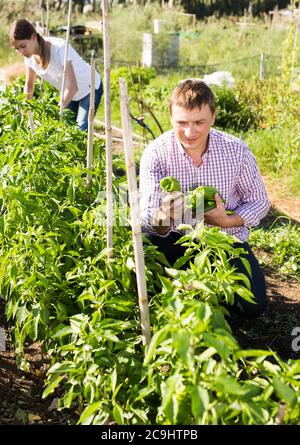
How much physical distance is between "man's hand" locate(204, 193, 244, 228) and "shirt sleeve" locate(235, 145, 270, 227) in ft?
0.19

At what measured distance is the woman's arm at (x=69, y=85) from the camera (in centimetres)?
405

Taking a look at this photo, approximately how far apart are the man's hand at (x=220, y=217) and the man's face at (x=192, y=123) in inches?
10.9

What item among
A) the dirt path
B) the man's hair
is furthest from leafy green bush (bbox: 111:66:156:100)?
the man's hair

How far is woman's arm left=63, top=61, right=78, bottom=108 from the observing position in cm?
405

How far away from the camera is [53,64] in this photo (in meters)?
4.25

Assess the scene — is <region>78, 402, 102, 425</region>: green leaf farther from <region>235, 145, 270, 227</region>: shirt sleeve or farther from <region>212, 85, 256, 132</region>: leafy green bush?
<region>212, 85, 256, 132</region>: leafy green bush

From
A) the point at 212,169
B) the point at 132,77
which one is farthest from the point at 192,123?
the point at 132,77

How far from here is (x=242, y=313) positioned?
279 cm

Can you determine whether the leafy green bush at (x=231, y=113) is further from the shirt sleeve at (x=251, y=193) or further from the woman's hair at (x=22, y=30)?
the shirt sleeve at (x=251, y=193)

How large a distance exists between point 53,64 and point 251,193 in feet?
7.10

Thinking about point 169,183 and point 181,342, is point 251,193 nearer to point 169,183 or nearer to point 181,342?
point 169,183

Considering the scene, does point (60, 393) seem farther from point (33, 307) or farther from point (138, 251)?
point (138, 251)
